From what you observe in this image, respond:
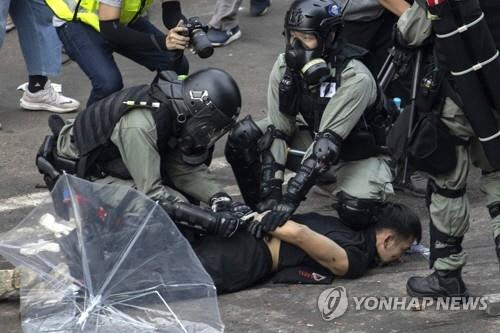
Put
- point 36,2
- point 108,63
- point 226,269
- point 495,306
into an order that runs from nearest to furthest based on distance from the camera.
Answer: point 495,306 < point 226,269 < point 108,63 < point 36,2

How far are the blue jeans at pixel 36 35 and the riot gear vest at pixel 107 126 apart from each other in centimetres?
235

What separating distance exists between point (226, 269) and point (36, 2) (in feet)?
11.0

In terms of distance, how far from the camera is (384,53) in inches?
273

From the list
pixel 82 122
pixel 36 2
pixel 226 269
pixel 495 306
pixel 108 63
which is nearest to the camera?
pixel 495 306

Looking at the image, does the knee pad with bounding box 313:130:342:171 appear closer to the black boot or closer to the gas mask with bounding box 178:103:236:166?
the gas mask with bounding box 178:103:236:166

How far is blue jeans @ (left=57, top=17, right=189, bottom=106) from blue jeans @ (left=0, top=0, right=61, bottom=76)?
112 cm

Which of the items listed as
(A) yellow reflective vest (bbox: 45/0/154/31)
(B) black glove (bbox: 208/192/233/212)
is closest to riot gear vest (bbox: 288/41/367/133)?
(B) black glove (bbox: 208/192/233/212)

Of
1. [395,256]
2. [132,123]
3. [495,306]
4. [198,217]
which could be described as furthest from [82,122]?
[495,306]

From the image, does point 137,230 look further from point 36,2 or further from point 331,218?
point 36,2

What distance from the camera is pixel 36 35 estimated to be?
25.5 ft

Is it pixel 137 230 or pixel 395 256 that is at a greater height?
pixel 137 230

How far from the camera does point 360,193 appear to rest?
5520 millimetres

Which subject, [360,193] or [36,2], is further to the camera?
[36,2]

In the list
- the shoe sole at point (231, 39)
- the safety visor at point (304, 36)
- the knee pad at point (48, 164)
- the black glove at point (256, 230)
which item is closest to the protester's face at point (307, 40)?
the safety visor at point (304, 36)
